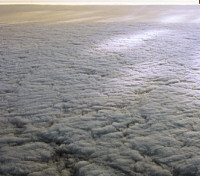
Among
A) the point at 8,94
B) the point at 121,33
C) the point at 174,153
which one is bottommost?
the point at 174,153

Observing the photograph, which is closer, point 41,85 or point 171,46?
point 41,85

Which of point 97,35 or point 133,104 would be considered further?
point 97,35

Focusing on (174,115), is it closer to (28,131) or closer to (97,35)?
(28,131)

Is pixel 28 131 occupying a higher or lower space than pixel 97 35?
lower

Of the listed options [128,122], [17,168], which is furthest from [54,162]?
[128,122]

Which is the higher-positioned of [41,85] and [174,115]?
[41,85]

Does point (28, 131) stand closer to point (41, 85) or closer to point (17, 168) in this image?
point (17, 168)

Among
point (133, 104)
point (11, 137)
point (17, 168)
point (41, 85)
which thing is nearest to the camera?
point (17, 168)

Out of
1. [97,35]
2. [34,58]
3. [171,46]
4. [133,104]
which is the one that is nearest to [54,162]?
[133,104]

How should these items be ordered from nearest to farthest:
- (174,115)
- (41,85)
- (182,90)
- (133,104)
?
(174,115)
(133,104)
(182,90)
(41,85)
